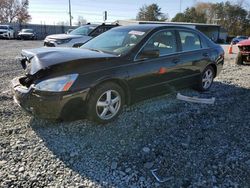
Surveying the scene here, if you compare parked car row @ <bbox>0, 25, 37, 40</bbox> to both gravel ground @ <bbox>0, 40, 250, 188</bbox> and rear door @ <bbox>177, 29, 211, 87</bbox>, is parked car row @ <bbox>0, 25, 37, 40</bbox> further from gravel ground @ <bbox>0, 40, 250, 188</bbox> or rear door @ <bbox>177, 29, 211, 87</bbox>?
rear door @ <bbox>177, 29, 211, 87</bbox>

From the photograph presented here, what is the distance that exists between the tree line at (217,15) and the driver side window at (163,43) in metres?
65.1

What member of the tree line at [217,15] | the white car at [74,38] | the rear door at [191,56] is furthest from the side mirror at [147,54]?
the tree line at [217,15]

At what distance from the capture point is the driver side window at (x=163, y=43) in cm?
481

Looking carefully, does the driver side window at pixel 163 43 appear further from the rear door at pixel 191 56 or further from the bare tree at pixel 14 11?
the bare tree at pixel 14 11

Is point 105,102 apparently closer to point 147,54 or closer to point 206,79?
point 147,54

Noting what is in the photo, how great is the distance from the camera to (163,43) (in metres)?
5.17

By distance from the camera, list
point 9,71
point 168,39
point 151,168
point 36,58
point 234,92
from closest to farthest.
Result: point 151,168
point 36,58
point 168,39
point 234,92
point 9,71

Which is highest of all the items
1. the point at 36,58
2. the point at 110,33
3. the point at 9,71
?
the point at 110,33

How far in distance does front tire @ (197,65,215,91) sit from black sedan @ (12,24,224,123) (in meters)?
0.38

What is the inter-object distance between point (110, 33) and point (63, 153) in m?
2.88

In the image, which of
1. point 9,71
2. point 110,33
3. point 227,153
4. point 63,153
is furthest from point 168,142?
point 9,71

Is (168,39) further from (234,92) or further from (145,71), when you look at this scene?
(234,92)

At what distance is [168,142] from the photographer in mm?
3809

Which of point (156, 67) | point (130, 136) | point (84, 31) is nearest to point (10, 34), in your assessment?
point (84, 31)
